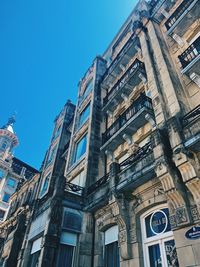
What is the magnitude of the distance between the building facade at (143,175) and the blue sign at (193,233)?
28mm

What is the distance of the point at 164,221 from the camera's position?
809cm

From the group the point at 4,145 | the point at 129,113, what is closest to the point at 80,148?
the point at 129,113

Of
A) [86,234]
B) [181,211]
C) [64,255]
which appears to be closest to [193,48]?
[181,211]

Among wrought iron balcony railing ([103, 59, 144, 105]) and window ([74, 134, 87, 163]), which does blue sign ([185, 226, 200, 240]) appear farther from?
window ([74, 134, 87, 163])

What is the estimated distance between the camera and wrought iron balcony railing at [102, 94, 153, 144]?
12.2 metres

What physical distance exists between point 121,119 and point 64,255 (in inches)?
331

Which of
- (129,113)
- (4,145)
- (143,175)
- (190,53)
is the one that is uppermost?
(4,145)

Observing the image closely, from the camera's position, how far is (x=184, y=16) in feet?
41.2

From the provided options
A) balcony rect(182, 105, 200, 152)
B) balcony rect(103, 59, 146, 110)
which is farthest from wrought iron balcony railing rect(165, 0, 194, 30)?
balcony rect(182, 105, 200, 152)

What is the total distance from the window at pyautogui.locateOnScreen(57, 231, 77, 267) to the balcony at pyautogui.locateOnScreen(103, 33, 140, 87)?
1362 cm

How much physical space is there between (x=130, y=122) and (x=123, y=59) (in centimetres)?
829

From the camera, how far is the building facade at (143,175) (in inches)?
289

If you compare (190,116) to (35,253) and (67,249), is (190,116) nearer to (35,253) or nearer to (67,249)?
(67,249)

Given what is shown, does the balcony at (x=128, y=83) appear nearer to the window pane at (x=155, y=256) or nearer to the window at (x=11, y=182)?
the window pane at (x=155, y=256)
